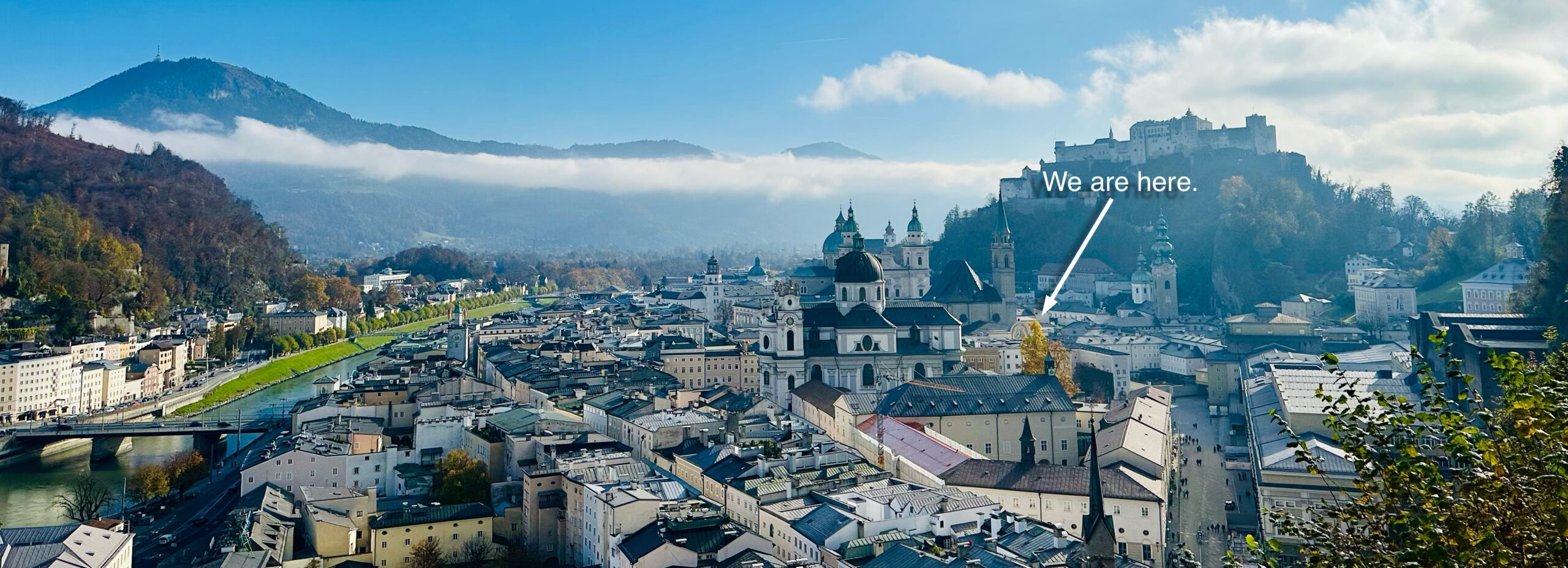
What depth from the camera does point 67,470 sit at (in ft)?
125

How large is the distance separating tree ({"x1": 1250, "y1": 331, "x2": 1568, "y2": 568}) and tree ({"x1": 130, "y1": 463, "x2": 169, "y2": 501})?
32.2m

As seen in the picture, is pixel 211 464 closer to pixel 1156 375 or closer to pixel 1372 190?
pixel 1156 375

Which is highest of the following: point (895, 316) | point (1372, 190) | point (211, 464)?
point (1372, 190)

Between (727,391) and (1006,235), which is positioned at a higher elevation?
(1006,235)

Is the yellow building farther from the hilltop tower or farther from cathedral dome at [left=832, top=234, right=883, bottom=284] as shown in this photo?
the hilltop tower

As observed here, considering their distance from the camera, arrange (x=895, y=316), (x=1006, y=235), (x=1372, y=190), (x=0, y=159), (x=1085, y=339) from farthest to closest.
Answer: (x=1372, y=190) < (x=0, y=159) < (x=1006, y=235) < (x=1085, y=339) < (x=895, y=316)

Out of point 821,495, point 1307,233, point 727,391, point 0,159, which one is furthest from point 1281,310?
point 0,159

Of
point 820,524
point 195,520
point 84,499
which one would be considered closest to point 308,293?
point 84,499

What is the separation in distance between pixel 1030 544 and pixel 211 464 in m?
27.9

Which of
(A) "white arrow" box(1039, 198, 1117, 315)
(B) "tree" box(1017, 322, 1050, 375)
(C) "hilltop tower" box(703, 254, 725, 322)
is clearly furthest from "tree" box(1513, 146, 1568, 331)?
(C) "hilltop tower" box(703, 254, 725, 322)

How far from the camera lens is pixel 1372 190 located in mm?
84750

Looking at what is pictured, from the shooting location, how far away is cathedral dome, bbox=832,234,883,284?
4469cm

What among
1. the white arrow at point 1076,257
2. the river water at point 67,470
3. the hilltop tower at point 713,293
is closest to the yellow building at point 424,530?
the river water at point 67,470

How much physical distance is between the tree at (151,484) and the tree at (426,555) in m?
Answer: 12.9
